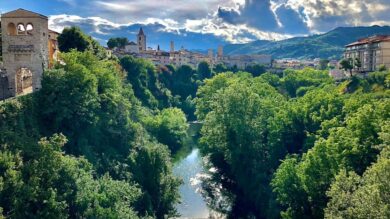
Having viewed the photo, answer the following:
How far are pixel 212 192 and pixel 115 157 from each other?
12.6 metres

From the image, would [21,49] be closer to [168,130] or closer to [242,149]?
[242,149]

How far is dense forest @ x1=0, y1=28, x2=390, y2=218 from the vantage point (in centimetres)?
2686

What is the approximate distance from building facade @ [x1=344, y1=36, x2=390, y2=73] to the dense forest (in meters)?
16.0

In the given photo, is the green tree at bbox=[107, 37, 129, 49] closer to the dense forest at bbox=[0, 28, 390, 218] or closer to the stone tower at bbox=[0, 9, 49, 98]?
the dense forest at bbox=[0, 28, 390, 218]

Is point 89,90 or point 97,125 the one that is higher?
point 89,90

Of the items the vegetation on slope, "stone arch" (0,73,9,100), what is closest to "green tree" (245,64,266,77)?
the vegetation on slope

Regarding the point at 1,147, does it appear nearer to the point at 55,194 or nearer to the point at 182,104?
the point at 55,194

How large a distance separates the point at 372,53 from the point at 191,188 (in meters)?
45.7

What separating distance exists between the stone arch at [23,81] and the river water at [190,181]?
18029 mm

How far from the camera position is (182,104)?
117375 mm

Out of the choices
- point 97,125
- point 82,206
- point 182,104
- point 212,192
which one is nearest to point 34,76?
point 97,125

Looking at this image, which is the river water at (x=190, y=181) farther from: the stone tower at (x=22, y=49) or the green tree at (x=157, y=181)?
the stone tower at (x=22, y=49)

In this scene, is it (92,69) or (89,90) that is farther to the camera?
(92,69)

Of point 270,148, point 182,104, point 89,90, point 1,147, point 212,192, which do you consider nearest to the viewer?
point 1,147
